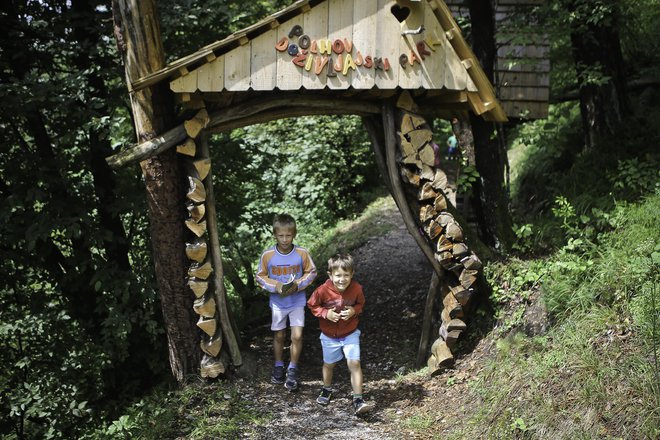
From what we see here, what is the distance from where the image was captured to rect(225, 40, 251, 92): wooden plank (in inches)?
207

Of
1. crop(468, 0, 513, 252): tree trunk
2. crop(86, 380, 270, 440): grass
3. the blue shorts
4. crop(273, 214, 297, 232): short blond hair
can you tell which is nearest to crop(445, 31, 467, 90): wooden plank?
crop(468, 0, 513, 252): tree trunk

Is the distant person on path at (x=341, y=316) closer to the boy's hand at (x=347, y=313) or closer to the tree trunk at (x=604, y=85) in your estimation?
the boy's hand at (x=347, y=313)

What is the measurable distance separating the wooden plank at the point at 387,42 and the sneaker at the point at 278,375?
9.77ft

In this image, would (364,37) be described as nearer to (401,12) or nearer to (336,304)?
(401,12)

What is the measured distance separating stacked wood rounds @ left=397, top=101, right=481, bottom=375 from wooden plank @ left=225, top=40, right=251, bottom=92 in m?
1.59

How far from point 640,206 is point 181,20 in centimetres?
504

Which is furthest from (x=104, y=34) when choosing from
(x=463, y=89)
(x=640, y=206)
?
(x=640, y=206)

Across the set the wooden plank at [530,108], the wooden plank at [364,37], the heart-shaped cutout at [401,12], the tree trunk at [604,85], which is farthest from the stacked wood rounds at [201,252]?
the wooden plank at [530,108]

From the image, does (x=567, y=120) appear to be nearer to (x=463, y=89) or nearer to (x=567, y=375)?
(x=463, y=89)

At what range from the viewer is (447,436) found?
4.91 m

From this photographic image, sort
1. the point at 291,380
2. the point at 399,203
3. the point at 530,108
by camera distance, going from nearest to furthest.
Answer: the point at 291,380, the point at 399,203, the point at 530,108

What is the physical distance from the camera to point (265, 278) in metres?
5.85

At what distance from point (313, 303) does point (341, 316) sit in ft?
0.98

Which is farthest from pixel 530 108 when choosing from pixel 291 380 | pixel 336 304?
pixel 291 380
